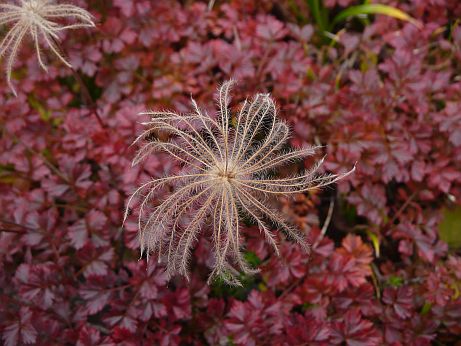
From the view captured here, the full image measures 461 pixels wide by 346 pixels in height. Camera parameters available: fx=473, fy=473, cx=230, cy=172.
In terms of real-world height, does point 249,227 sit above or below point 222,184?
below

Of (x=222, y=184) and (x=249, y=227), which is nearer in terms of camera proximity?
(x=222, y=184)

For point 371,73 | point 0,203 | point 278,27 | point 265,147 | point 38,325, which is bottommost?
point 38,325

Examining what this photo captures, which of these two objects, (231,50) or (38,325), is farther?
(231,50)

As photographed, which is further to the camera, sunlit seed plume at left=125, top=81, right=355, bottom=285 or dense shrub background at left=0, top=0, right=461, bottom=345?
dense shrub background at left=0, top=0, right=461, bottom=345

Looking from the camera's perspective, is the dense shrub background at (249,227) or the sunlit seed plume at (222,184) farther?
the dense shrub background at (249,227)

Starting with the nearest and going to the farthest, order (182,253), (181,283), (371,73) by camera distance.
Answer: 1. (182,253)
2. (181,283)
3. (371,73)

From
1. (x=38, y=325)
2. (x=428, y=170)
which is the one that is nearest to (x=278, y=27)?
(x=428, y=170)

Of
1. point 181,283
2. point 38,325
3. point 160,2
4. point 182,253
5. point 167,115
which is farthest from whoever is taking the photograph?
point 160,2

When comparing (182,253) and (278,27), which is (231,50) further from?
(182,253)
